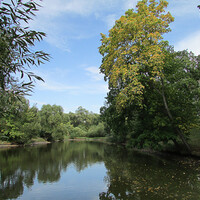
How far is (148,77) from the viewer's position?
14539 millimetres

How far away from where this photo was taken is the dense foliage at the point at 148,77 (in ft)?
43.6

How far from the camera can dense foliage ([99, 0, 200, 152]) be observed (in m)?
13.3

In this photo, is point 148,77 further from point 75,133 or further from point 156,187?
point 75,133

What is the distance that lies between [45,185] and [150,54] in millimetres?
12208

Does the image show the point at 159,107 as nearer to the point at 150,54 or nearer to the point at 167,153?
the point at 150,54

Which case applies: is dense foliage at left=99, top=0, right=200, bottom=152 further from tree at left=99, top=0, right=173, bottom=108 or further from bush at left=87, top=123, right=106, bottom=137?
bush at left=87, top=123, right=106, bottom=137

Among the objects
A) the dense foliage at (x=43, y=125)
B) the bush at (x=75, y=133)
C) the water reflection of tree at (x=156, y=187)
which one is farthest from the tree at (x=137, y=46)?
the bush at (x=75, y=133)

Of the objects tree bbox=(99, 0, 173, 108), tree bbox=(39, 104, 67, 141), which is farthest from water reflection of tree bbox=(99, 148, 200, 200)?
tree bbox=(39, 104, 67, 141)

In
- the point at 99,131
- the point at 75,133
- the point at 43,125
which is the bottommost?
the point at 75,133

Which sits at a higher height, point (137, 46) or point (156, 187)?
point (137, 46)

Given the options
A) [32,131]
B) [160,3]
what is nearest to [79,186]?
[160,3]

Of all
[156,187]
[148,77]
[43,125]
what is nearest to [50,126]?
[43,125]

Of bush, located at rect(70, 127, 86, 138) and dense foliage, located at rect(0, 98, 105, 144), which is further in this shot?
bush, located at rect(70, 127, 86, 138)

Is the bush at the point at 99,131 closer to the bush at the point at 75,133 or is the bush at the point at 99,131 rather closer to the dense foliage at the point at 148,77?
the bush at the point at 75,133
